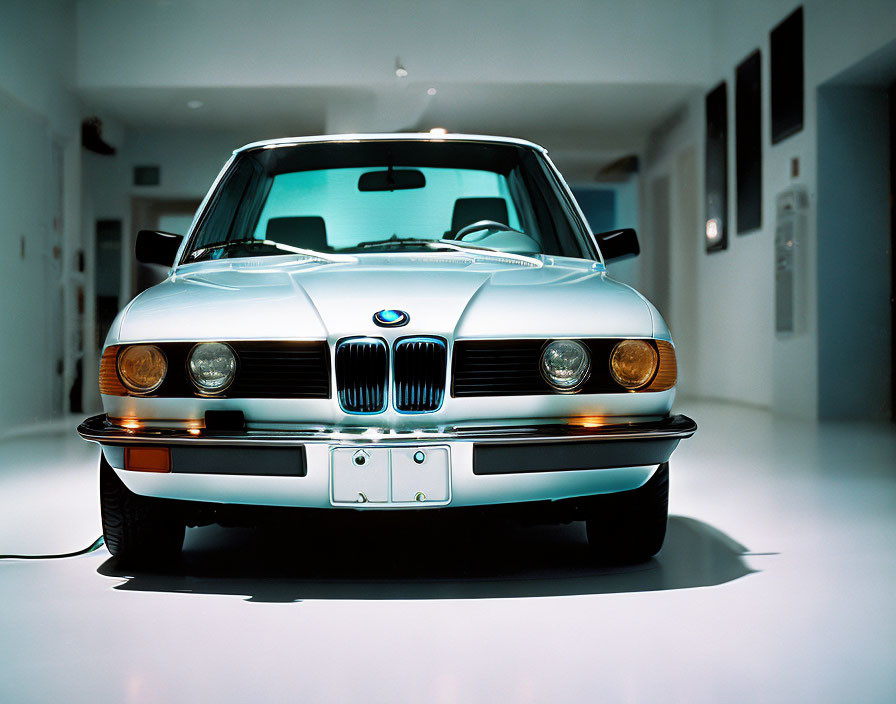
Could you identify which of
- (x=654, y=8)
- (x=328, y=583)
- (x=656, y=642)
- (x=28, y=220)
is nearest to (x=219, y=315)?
(x=328, y=583)

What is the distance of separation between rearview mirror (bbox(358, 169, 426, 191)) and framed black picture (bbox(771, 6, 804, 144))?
599cm

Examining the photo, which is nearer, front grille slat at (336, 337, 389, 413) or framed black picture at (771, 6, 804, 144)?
front grille slat at (336, 337, 389, 413)

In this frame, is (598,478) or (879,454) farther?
(879,454)

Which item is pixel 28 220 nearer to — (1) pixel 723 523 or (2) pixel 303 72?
(2) pixel 303 72

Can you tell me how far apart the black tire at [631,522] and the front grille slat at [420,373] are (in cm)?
56

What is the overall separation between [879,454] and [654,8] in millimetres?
6456

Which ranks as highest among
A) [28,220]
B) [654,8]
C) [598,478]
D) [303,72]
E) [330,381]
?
[654,8]

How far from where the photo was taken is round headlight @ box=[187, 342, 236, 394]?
2451 millimetres

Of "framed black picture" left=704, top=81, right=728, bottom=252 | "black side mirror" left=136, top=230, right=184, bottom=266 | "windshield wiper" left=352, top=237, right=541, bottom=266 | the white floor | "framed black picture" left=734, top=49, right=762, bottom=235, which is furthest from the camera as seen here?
"framed black picture" left=704, top=81, right=728, bottom=252

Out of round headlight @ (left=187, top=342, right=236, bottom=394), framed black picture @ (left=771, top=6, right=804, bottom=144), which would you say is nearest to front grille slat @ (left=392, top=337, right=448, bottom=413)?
round headlight @ (left=187, top=342, right=236, bottom=394)

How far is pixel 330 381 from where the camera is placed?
2402 mm

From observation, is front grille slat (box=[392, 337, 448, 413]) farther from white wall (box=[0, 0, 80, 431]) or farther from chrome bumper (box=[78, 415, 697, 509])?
white wall (box=[0, 0, 80, 431])

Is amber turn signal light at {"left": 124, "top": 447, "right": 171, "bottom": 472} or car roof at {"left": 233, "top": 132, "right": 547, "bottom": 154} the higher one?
car roof at {"left": 233, "top": 132, "right": 547, "bottom": 154}

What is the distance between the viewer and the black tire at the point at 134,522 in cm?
266
